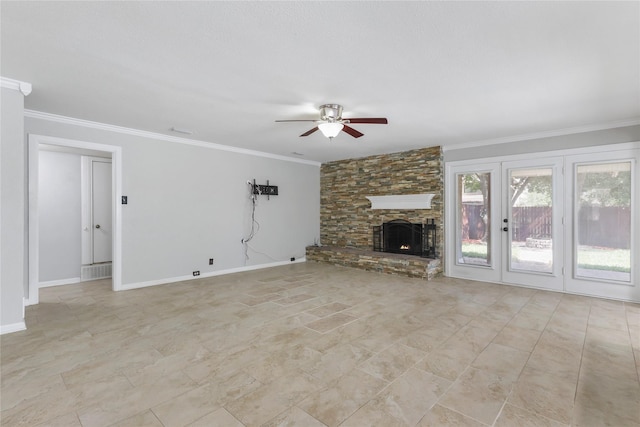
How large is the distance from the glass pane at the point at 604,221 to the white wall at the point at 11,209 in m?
6.85

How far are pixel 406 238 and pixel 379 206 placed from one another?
88 cm

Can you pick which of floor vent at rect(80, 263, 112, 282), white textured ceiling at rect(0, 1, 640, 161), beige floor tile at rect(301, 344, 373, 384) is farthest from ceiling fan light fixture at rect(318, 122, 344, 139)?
floor vent at rect(80, 263, 112, 282)

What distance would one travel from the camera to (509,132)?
4.78 meters

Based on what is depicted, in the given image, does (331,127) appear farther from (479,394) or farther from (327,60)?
(479,394)

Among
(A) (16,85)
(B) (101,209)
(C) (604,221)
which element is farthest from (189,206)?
(C) (604,221)

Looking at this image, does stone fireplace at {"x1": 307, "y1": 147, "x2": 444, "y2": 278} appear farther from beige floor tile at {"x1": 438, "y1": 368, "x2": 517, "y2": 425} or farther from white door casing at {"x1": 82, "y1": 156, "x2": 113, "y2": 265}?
white door casing at {"x1": 82, "y1": 156, "x2": 113, "y2": 265}

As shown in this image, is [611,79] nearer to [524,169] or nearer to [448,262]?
[524,169]

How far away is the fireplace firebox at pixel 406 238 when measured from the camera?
5.90m

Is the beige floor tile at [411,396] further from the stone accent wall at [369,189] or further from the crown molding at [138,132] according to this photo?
the crown molding at [138,132]

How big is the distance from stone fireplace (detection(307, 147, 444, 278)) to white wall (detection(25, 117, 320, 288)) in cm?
88

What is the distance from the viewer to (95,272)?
5508 mm

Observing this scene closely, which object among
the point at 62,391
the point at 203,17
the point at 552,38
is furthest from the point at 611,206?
the point at 62,391

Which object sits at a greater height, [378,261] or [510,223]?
[510,223]

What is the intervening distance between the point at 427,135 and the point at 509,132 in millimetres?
1206
